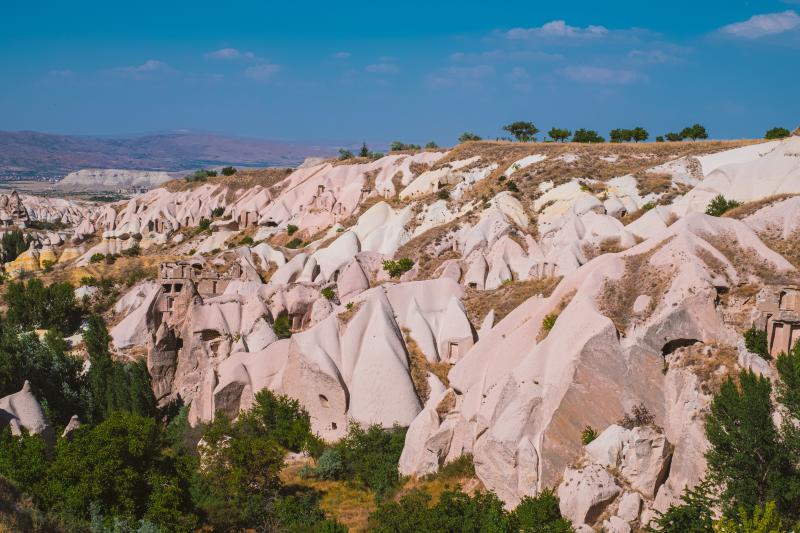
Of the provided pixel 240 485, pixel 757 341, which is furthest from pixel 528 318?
pixel 240 485

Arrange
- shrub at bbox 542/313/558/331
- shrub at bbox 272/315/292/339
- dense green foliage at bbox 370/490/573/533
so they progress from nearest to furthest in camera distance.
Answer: dense green foliage at bbox 370/490/573/533 < shrub at bbox 542/313/558/331 < shrub at bbox 272/315/292/339

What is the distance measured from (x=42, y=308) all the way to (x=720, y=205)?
135 ft

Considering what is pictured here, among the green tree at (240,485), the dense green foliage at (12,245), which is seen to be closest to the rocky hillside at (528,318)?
the green tree at (240,485)

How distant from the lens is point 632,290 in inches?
860

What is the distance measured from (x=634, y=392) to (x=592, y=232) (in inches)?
724

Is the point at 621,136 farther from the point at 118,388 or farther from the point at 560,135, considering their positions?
the point at 118,388

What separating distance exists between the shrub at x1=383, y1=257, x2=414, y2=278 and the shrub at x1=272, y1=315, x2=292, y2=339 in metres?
7.04

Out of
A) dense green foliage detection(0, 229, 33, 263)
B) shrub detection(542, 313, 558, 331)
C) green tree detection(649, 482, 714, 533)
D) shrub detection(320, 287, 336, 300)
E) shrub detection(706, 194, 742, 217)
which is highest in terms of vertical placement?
shrub detection(706, 194, 742, 217)

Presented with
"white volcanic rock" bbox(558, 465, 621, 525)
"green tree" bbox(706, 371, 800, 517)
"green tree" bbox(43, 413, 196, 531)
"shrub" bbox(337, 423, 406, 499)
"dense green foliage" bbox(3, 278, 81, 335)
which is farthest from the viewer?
"dense green foliage" bbox(3, 278, 81, 335)

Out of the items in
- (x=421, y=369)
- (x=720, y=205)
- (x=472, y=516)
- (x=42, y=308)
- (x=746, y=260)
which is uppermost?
(x=720, y=205)

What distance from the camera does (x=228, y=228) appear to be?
77188mm

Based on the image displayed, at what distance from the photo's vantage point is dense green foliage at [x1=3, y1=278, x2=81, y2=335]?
44.3 metres

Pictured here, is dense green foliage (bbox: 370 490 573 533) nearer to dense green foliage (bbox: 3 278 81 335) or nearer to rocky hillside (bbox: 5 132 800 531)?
rocky hillside (bbox: 5 132 800 531)

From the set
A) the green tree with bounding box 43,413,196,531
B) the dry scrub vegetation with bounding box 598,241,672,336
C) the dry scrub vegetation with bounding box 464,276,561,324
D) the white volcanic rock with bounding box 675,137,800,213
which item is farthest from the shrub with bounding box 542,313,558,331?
the white volcanic rock with bounding box 675,137,800,213
